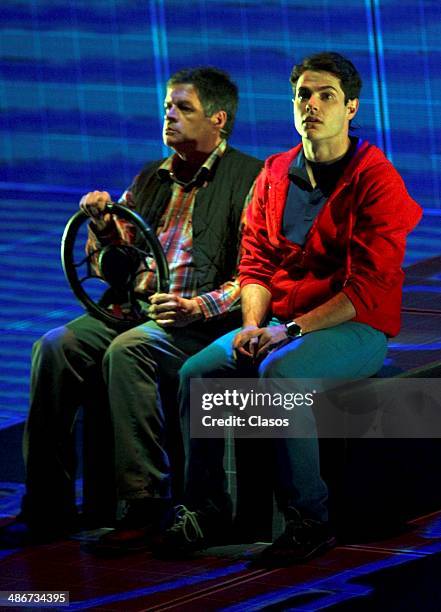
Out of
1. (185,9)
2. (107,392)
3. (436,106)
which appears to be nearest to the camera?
(107,392)

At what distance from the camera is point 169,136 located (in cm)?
508

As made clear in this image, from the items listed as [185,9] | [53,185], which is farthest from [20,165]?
[185,9]

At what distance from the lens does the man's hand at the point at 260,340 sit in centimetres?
459

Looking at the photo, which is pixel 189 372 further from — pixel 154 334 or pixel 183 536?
pixel 183 536

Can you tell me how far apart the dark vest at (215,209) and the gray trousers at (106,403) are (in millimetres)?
183

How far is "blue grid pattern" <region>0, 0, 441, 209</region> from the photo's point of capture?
28.9 feet

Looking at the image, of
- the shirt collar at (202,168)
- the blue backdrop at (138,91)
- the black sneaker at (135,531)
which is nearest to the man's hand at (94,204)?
the shirt collar at (202,168)

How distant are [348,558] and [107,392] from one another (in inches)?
36.0

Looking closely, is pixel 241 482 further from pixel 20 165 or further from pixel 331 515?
pixel 20 165

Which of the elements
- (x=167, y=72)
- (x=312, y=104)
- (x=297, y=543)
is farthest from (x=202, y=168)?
(x=167, y=72)

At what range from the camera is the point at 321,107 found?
475 centimetres

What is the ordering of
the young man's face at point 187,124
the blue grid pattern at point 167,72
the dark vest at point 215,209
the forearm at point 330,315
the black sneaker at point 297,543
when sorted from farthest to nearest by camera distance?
the blue grid pattern at point 167,72, the young man's face at point 187,124, the dark vest at point 215,209, the forearm at point 330,315, the black sneaker at point 297,543

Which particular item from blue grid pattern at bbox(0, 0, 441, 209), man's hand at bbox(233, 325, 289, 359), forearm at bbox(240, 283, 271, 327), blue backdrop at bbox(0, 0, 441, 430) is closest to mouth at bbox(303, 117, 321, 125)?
forearm at bbox(240, 283, 271, 327)

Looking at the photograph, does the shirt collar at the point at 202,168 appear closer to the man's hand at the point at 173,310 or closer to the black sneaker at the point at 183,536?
the man's hand at the point at 173,310
